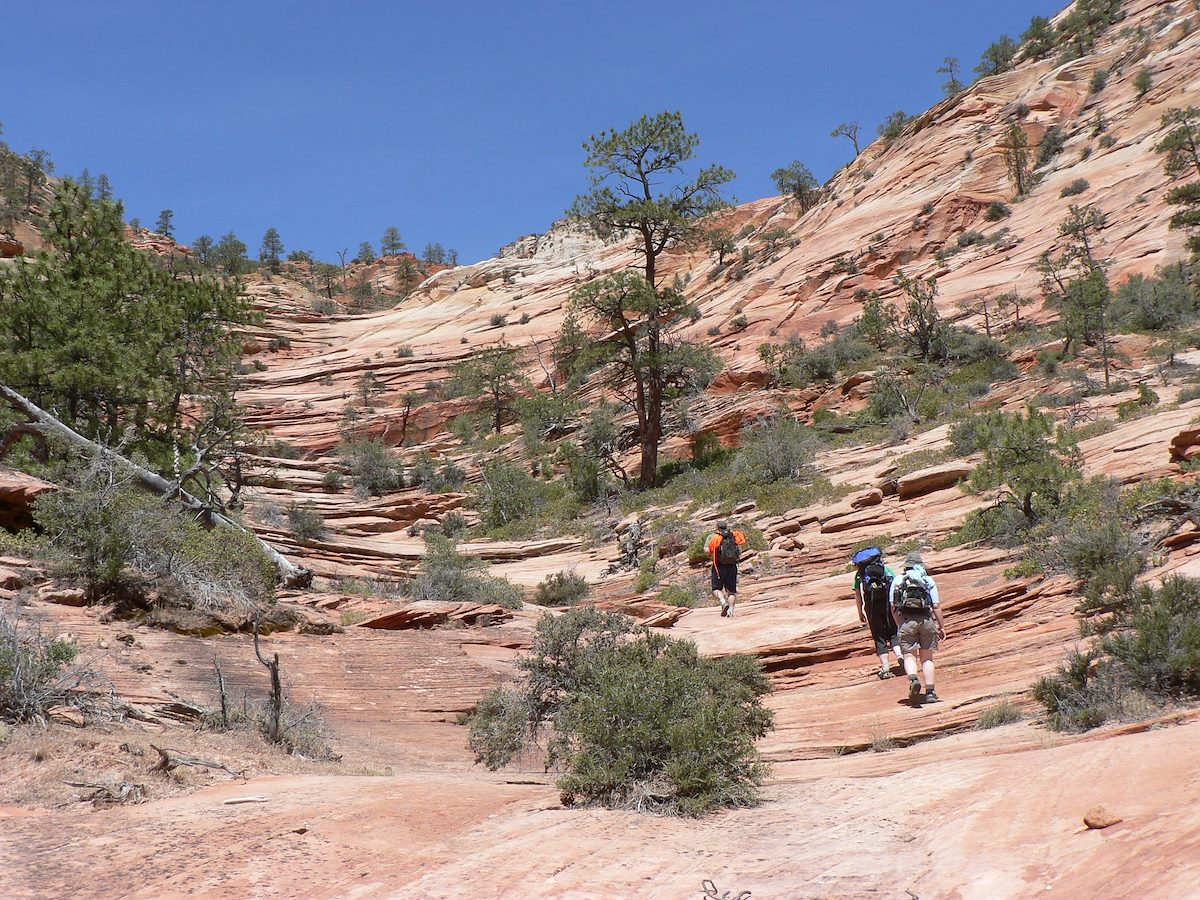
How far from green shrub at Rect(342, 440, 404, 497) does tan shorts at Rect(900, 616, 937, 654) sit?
938 inches

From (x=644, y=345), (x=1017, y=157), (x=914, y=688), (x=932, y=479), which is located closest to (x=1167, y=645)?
(x=914, y=688)

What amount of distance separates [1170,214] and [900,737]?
82.4ft

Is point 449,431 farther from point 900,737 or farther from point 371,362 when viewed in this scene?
point 900,737

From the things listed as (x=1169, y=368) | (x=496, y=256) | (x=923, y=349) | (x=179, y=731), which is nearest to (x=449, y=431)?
(x=923, y=349)

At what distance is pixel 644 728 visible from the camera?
5113 millimetres

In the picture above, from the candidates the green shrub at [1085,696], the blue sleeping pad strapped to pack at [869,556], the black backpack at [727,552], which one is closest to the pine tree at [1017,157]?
the black backpack at [727,552]

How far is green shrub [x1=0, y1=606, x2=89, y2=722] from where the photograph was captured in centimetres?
571

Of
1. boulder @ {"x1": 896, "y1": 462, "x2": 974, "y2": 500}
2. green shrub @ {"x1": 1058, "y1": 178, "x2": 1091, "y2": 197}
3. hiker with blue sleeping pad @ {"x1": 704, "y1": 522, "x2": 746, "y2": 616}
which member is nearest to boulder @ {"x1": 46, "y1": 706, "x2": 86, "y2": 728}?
hiker with blue sleeping pad @ {"x1": 704, "y1": 522, "x2": 746, "y2": 616}

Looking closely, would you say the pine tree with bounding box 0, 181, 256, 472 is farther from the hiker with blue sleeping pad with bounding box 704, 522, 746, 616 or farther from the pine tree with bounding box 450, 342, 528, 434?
the pine tree with bounding box 450, 342, 528, 434

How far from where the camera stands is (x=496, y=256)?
68688 millimetres

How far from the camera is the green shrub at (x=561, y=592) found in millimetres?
14945

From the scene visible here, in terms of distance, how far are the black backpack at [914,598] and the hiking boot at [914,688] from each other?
22.2 inches

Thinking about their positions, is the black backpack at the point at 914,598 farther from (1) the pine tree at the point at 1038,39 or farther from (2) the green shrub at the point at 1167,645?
(1) the pine tree at the point at 1038,39

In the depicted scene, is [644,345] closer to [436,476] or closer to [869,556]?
[436,476]
